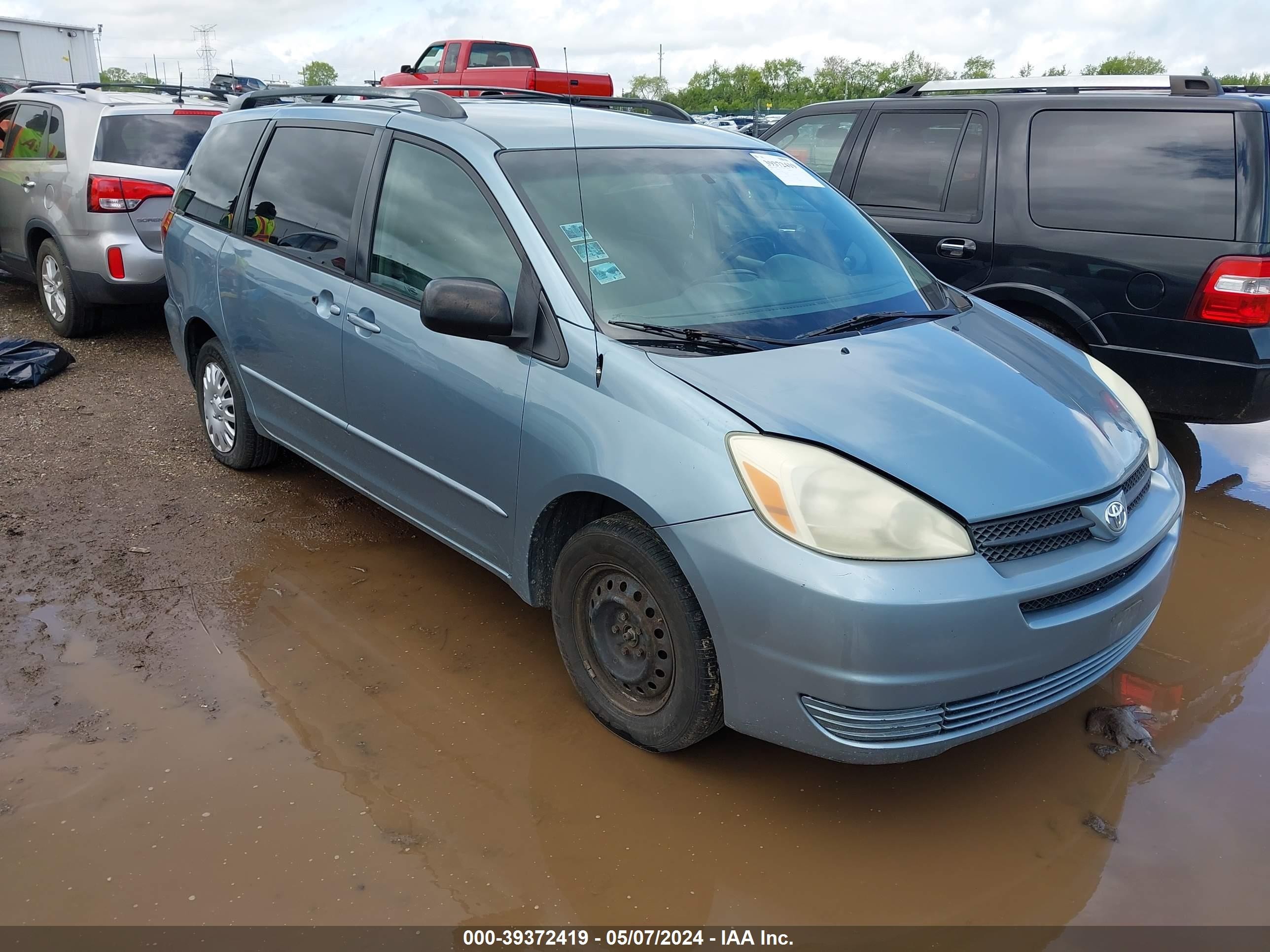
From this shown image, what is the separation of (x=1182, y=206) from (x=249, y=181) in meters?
4.29

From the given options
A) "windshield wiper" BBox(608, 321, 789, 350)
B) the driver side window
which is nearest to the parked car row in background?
"windshield wiper" BBox(608, 321, 789, 350)

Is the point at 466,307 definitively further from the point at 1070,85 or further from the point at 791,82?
the point at 791,82

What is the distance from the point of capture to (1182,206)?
4.70 meters

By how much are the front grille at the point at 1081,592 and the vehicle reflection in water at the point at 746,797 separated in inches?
25.6

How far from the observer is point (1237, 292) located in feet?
14.8

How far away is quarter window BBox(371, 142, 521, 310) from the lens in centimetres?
333

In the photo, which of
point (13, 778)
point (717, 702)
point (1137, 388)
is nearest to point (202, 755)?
point (13, 778)

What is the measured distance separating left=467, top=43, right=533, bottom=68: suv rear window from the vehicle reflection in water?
18190 millimetres

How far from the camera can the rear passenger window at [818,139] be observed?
6.31 m

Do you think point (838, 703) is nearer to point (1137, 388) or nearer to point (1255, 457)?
point (1137, 388)

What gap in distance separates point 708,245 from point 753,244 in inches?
8.1

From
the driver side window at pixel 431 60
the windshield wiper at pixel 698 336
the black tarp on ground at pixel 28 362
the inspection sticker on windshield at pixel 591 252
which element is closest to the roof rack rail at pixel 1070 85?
the windshield wiper at pixel 698 336
